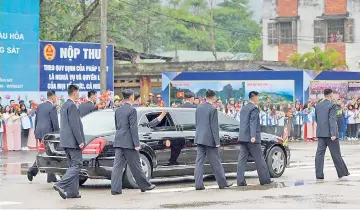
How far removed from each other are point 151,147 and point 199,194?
5.42 ft

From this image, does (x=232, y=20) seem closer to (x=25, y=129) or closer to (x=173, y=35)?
(x=173, y=35)

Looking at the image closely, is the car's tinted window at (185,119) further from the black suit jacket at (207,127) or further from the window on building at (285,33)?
the window on building at (285,33)

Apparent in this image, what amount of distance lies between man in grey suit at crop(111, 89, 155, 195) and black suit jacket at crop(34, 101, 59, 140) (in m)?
2.68

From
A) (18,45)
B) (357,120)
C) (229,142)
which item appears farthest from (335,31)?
(229,142)

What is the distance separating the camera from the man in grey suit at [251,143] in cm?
1661

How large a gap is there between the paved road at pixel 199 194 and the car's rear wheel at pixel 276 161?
0.18m

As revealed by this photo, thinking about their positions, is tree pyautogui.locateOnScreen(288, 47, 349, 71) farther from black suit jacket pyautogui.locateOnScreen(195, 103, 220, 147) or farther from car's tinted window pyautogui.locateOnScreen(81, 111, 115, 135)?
black suit jacket pyautogui.locateOnScreen(195, 103, 220, 147)

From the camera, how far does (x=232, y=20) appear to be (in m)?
103

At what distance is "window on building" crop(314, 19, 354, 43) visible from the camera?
60594mm

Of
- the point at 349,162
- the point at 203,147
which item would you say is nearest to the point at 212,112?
the point at 203,147

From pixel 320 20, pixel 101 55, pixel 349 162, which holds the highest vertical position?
pixel 320 20

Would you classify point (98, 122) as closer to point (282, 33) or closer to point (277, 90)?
point (277, 90)

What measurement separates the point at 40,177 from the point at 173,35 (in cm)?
7793

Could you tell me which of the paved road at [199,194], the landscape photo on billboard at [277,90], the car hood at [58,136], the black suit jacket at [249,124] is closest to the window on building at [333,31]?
the landscape photo on billboard at [277,90]
